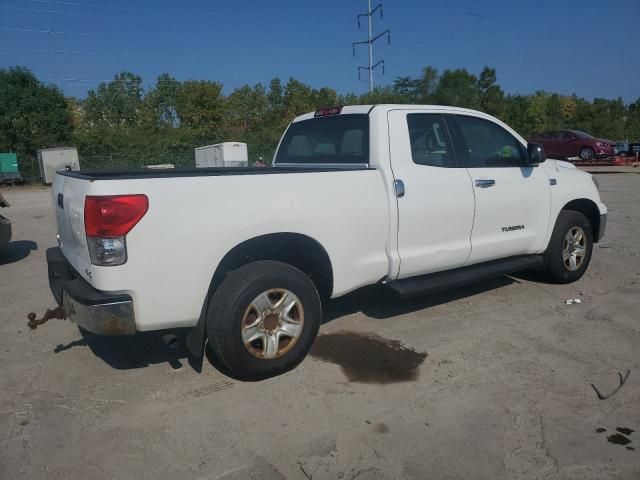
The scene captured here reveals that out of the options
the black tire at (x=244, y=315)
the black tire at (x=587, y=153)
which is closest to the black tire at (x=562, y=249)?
the black tire at (x=244, y=315)

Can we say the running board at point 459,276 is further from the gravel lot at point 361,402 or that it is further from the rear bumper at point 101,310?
the rear bumper at point 101,310

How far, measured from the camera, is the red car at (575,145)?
22641 millimetres

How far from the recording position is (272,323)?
135 inches

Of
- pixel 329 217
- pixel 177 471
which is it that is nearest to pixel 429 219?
pixel 329 217

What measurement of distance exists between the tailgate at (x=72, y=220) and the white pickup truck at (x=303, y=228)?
0.06 ft

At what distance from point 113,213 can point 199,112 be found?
137 feet

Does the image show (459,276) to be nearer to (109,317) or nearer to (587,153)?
(109,317)

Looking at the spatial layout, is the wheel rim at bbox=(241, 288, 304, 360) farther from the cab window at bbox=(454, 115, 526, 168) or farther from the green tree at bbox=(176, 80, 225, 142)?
the green tree at bbox=(176, 80, 225, 142)

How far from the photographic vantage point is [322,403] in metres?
3.21

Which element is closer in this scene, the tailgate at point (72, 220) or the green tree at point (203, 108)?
the tailgate at point (72, 220)

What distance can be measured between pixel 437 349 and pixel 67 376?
281 cm

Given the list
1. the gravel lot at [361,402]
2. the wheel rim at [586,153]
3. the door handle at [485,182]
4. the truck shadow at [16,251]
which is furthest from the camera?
the wheel rim at [586,153]

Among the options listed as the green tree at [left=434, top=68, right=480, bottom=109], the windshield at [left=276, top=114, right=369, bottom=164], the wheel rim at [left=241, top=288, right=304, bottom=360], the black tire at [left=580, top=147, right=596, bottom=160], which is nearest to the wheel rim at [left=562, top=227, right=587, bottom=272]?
the windshield at [left=276, top=114, right=369, bottom=164]

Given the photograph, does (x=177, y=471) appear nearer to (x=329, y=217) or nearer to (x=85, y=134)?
(x=329, y=217)
